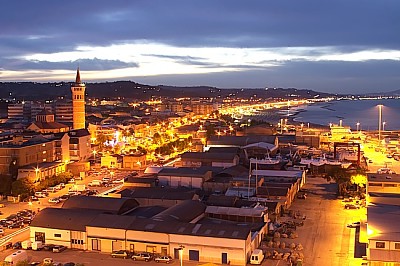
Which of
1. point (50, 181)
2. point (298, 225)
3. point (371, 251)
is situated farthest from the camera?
point (50, 181)

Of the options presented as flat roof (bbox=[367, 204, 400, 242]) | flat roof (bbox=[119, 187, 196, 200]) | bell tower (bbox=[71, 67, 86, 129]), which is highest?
bell tower (bbox=[71, 67, 86, 129])

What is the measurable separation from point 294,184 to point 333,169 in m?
2.30

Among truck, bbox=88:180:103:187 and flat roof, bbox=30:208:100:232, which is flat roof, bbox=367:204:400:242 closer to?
flat roof, bbox=30:208:100:232

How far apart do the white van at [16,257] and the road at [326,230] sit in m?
3.38

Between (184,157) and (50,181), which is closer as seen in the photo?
(50,181)

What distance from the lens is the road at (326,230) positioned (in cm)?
660

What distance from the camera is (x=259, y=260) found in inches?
251

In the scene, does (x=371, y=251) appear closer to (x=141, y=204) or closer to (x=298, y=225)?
(x=298, y=225)

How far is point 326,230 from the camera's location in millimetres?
Result: 7941

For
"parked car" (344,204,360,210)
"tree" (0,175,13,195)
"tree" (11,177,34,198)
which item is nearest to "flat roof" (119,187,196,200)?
"tree" (11,177,34,198)

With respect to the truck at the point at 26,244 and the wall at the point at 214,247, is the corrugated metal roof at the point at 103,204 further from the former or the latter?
the wall at the point at 214,247

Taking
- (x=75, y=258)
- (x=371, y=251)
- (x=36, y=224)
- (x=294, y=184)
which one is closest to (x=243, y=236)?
(x=371, y=251)

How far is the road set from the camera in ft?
21.7

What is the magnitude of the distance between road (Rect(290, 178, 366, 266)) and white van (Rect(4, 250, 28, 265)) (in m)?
3.38
